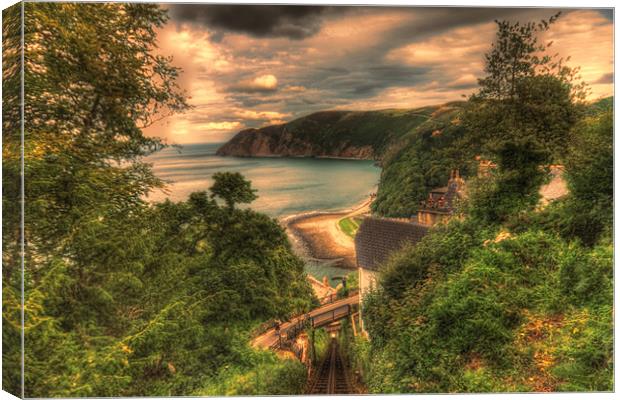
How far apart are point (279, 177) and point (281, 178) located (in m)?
0.02

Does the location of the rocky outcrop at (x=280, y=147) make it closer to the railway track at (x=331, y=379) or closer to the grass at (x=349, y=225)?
the grass at (x=349, y=225)

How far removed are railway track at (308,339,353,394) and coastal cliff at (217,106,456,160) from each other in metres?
1.89

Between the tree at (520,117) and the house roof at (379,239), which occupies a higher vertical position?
the tree at (520,117)

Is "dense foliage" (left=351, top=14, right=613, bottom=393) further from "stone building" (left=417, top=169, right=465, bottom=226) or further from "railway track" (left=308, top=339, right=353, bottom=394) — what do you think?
"railway track" (left=308, top=339, right=353, bottom=394)

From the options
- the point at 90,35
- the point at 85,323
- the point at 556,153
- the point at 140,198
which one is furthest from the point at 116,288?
the point at 556,153

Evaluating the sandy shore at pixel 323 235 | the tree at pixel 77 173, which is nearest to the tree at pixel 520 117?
the sandy shore at pixel 323 235

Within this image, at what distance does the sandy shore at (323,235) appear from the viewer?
409cm

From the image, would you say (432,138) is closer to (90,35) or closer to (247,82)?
(247,82)

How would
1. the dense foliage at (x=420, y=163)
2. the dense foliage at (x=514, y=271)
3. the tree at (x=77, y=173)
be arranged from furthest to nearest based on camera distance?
the dense foliage at (x=420, y=163)
the dense foliage at (x=514, y=271)
the tree at (x=77, y=173)

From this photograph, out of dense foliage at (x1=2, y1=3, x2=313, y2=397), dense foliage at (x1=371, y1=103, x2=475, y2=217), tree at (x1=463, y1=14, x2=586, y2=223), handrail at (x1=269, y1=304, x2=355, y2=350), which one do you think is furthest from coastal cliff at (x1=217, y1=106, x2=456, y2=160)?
handrail at (x1=269, y1=304, x2=355, y2=350)

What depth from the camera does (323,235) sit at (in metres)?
4.11

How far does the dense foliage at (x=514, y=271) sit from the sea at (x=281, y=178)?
2.43ft

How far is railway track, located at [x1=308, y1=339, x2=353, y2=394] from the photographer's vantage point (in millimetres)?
3999

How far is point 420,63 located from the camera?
4055 millimetres
